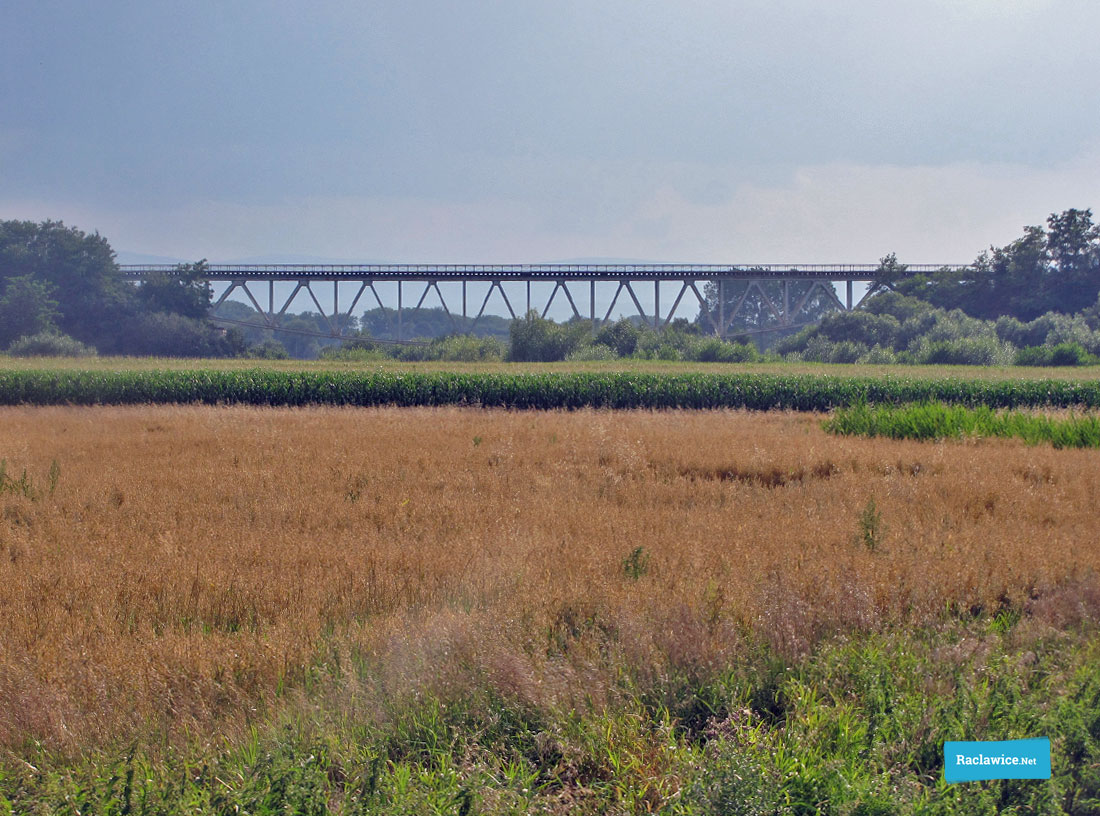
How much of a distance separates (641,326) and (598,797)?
57.9 metres

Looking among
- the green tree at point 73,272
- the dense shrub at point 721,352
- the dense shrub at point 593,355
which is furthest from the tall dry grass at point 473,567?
the green tree at point 73,272

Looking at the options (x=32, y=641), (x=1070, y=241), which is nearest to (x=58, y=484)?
(x=32, y=641)

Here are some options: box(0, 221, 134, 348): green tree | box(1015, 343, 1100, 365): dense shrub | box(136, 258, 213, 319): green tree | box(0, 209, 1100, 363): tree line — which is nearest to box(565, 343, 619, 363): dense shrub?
box(0, 209, 1100, 363): tree line

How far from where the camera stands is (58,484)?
31.6 feet

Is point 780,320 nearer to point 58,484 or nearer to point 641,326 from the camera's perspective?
point 641,326

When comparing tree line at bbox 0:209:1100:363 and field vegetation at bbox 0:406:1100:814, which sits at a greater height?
tree line at bbox 0:209:1100:363

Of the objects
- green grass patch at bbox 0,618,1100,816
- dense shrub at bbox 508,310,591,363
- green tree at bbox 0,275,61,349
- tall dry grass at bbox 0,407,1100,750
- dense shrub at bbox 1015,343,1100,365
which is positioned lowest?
green grass patch at bbox 0,618,1100,816

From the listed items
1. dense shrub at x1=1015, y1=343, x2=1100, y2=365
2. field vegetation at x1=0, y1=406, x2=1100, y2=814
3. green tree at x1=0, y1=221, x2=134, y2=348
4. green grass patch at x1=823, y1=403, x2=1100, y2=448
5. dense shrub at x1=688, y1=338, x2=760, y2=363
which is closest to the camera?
field vegetation at x1=0, y1=406, x2=1100, y2=814

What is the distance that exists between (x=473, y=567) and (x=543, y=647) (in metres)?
1.53

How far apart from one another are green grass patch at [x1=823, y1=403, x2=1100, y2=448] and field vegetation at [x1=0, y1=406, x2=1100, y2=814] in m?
5.04

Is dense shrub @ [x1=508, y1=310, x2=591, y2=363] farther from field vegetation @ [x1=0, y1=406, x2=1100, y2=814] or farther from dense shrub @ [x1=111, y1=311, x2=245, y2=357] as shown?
field vegetation @ [x1=0, y1=406, x2=1100, y2=814]

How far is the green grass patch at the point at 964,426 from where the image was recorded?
13.5 metres

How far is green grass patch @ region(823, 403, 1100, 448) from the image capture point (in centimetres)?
1353

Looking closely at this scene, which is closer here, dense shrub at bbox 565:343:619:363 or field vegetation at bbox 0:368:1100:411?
field vegetation at bbox 0:368:1100:411
